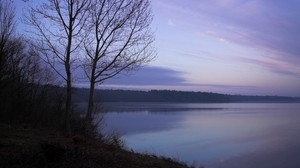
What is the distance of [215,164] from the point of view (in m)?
21.9

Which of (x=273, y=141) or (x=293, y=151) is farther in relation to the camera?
(x=273, y=141)

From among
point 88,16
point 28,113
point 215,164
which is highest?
point 88,16

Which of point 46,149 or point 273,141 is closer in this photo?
point 46,149

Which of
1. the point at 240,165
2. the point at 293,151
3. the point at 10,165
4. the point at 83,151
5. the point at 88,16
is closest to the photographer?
the point at 10,165

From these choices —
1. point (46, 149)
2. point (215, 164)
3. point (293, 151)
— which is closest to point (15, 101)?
point (215, 164)

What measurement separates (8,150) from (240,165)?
15873 mm

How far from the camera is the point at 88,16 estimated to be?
16422mm

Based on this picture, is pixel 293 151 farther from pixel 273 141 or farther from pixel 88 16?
pixel 88 16

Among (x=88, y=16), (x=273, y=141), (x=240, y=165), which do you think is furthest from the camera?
(x=273, y=141)

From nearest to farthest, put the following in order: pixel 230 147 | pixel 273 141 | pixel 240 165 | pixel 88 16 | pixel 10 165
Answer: pixel 10 165
pixel 88 16
pixel 240 165
pixel 230 147
pixel 273 141

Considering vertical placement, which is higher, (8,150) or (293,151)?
(8,150)

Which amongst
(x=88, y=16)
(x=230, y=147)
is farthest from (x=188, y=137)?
(x=88, y=16)

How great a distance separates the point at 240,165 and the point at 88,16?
464 inches

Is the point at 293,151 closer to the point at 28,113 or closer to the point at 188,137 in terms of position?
the point at 188,137
